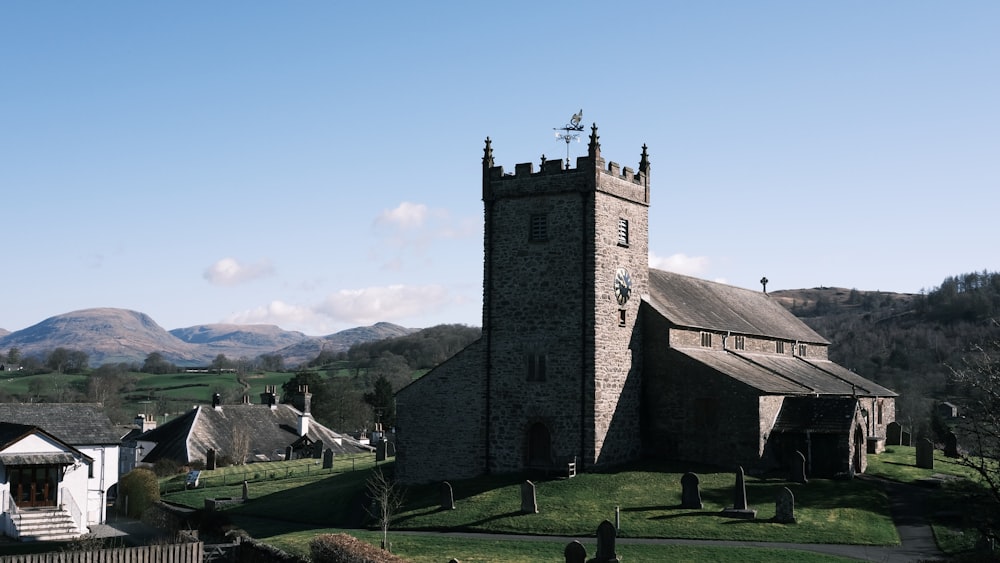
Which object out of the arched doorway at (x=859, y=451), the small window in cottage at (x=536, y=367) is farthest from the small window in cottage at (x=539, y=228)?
the arched doorway at (x=859, y=451)

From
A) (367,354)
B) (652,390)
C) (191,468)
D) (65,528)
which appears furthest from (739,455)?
(367,354)

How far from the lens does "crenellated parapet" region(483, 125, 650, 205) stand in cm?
3966

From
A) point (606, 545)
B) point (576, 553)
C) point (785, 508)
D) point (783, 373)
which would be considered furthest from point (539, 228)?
point (576, 553)

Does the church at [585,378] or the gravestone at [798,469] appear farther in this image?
the church at [585,378]

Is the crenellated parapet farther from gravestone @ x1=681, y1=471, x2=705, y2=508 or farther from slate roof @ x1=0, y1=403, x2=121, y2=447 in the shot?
slate roof @ x1=0, y1=403, x2=121, y2=447

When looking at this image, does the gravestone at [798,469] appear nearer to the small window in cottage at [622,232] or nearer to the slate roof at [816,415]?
the slate roof at [816,415]

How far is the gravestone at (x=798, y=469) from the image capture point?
3659 centimetres

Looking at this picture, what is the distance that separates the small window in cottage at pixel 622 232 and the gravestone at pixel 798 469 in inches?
Answer: 464

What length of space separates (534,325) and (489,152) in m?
8.67

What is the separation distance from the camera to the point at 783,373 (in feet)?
158

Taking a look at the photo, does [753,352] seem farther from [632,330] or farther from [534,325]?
[534,325]

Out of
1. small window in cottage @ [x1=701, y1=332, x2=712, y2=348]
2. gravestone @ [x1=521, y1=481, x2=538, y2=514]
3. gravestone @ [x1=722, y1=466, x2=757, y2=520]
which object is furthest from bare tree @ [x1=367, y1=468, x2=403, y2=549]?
small window in cottage @ [x1=701, y1=332, x2=712, y2=348]

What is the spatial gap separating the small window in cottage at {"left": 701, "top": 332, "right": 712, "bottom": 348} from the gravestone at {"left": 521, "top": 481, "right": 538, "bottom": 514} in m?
15.4

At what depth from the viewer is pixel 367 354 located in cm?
18788
